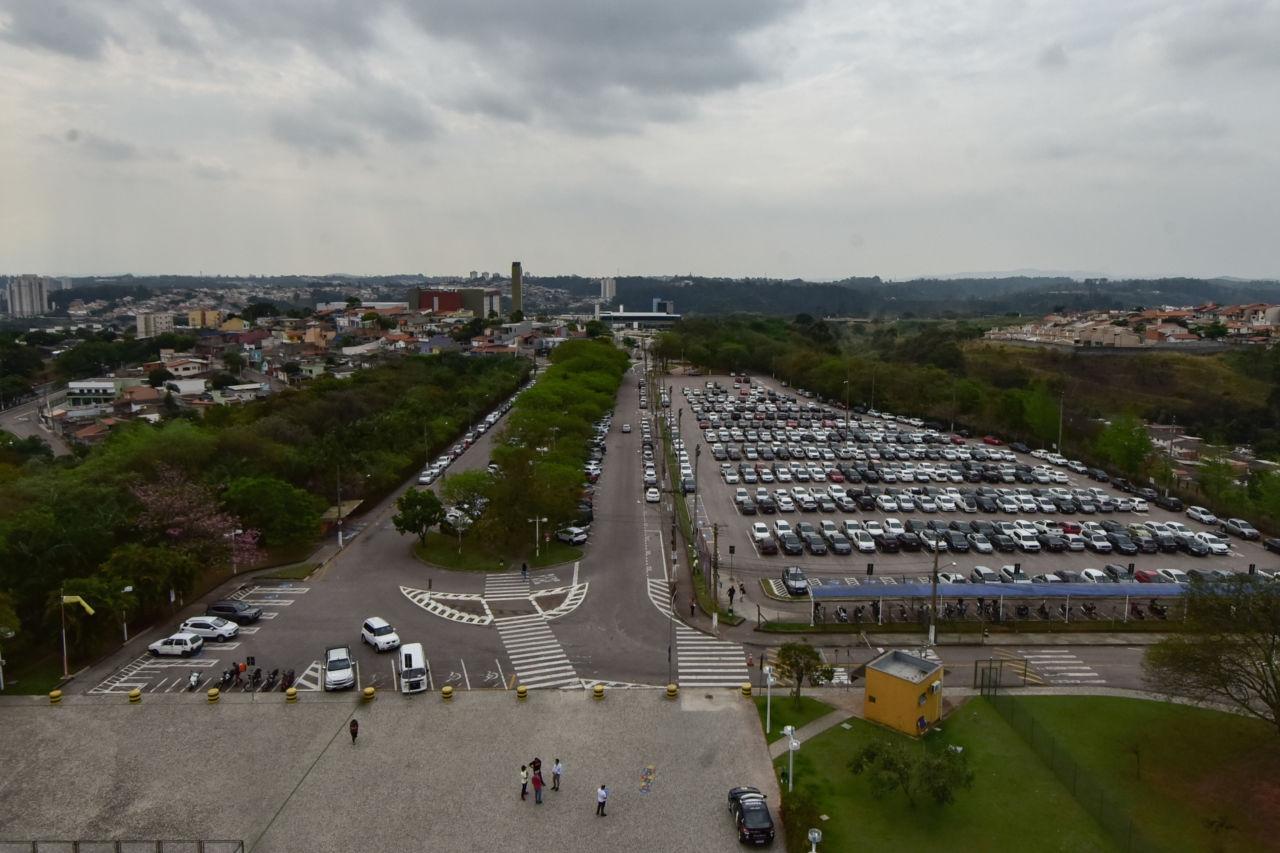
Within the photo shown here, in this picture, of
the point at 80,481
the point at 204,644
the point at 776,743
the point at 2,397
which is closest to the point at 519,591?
the point at 204,644

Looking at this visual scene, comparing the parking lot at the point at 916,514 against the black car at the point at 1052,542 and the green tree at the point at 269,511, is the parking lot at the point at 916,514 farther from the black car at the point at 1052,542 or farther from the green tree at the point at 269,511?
the green tree at the point at 269,511

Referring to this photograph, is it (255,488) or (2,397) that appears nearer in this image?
(255,488)

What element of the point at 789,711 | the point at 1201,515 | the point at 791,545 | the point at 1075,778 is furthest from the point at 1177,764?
the point at 1201,515

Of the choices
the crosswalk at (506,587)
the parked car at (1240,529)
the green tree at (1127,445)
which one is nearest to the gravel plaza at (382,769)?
the crosswalk at (506,587)

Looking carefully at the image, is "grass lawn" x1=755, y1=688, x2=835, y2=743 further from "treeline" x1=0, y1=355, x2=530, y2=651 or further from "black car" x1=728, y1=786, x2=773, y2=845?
"treeline" x1=0, y1=355, x2=530, y2=651

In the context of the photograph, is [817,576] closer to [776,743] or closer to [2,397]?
[776,743]

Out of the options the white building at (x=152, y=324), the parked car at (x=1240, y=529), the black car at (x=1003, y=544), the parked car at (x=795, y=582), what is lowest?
the parked car at (x=795, y=582)
